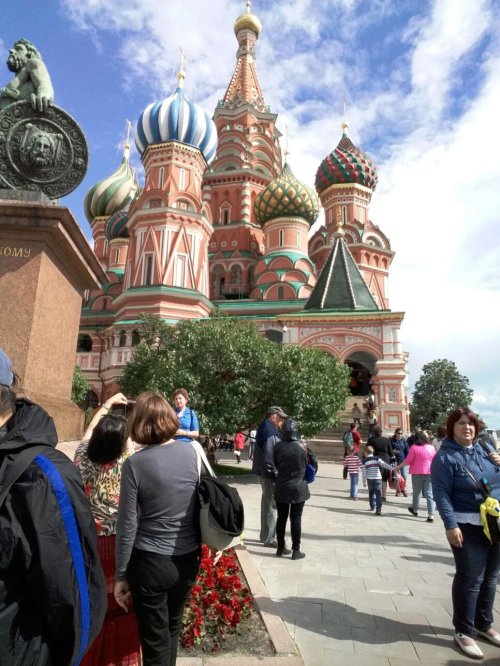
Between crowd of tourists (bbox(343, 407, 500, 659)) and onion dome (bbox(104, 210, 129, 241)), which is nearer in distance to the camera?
crowd of tourists (bbox(343, 407, 500, 659))

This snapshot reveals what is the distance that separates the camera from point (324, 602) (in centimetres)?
398

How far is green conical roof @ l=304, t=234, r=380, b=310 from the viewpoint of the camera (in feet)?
80.6

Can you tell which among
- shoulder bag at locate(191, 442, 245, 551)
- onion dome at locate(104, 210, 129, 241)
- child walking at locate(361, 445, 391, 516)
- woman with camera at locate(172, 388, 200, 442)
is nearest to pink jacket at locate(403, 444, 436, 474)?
child walking at locate(361, 445, 391, 516)

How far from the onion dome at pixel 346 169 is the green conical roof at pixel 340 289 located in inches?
464

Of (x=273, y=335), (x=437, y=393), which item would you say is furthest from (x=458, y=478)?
(x=437, y=393)

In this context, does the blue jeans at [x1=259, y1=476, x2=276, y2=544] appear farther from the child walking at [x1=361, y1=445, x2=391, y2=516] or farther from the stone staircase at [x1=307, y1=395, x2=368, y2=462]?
the stone staircase at [x1=307, y1=395, x2=368, y2=462]

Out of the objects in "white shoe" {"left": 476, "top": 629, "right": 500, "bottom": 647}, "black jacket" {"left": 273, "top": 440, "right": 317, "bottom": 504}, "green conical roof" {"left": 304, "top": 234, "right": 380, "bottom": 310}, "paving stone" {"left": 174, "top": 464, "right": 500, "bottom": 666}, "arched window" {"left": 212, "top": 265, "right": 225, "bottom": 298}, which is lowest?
"paving stone" {"left": 174, "top": 464, "right": 500, "bottom": 666}

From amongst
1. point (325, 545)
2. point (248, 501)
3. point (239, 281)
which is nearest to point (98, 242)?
point (239, 281)

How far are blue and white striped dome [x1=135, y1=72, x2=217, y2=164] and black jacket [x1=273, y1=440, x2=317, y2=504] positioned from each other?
90.5 feet

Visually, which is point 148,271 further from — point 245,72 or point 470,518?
point 245,72

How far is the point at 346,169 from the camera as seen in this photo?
35656 mm

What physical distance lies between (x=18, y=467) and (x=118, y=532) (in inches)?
44.0

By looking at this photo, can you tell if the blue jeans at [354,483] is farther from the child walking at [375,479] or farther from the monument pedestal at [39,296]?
the monument pedestal at [39,296]

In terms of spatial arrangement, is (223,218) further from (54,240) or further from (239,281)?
(54,240)
